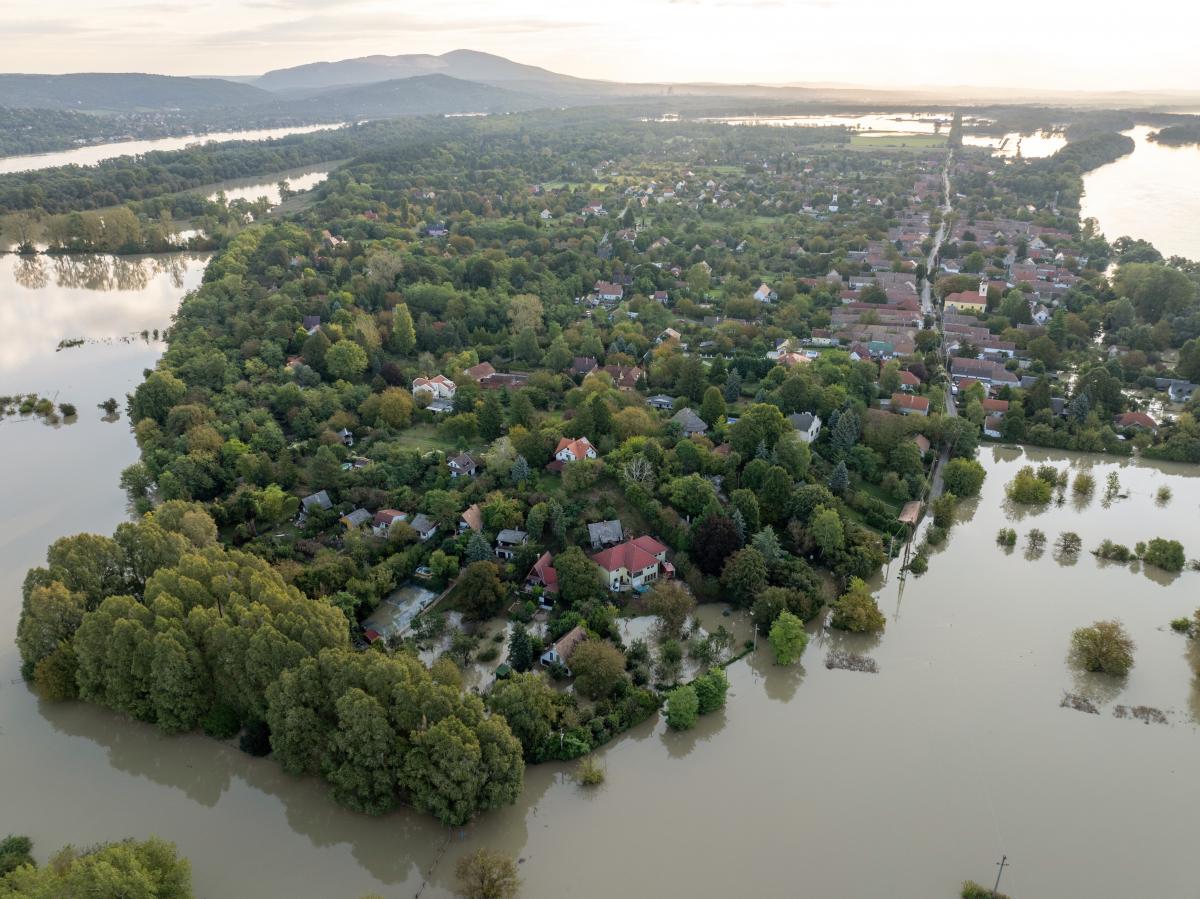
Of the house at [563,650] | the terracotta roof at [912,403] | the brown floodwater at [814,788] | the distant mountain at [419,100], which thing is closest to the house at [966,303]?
the terracotta roof at [912,403]

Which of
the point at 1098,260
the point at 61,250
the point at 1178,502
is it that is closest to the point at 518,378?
the point at 1178,502

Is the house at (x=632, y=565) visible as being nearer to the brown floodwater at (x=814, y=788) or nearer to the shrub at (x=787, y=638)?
the brown floodwater at (x=814, y=788)

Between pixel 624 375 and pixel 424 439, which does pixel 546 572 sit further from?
pixel 624 375

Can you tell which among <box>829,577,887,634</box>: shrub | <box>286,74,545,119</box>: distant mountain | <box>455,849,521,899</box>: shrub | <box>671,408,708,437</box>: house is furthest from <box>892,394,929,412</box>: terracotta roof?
<box>286,74,545,119</box>: distant mountain

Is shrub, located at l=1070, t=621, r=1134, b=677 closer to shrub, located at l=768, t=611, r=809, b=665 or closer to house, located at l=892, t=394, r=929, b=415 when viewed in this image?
shrub, located at l=768, t=611, r=809, b=665

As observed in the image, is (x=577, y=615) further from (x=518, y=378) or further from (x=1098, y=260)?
(x=1098, y=260)

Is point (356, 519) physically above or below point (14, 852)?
above

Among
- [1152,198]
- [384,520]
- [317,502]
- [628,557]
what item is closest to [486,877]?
[628,557]
